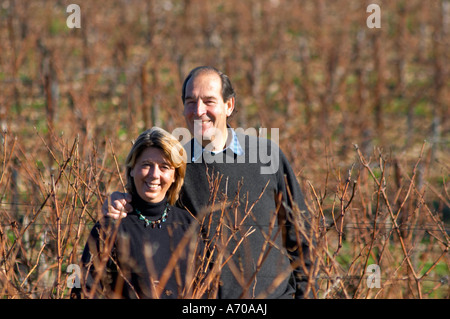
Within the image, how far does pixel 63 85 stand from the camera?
41.2 ft

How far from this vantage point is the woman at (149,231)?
8.14ft

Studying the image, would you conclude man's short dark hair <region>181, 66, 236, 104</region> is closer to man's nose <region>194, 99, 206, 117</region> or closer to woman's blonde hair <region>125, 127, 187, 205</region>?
man's nose <region>194, 99, 206, 117</region>

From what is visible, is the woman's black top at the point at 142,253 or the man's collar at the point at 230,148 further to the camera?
the man's collar at the point at 230,148

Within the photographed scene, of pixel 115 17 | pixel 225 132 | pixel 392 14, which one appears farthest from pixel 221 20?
pixel 225 132

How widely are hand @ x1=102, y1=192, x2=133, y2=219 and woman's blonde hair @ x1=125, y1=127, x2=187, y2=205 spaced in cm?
8

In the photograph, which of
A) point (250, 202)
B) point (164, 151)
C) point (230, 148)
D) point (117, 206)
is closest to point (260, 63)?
point (230, 148)

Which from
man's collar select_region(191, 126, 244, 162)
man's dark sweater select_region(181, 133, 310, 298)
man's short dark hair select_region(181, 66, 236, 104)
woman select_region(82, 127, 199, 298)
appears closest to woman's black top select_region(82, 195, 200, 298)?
woman select_region(82, 127, 199, 298)

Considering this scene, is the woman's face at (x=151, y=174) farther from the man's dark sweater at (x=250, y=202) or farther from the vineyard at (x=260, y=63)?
the vineyard at (x=260, y=63)

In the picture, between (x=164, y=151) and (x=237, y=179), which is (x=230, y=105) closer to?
(x=237, y=179)

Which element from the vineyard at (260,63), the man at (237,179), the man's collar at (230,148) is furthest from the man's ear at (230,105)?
the vineyard at (260,63)

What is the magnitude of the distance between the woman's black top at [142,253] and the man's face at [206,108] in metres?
0.51

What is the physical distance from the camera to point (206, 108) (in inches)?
120

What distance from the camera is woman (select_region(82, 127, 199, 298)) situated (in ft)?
8.14
